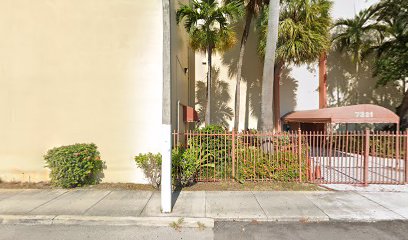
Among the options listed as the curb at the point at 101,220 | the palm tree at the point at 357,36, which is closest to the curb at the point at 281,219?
the curb at the point at 101,220

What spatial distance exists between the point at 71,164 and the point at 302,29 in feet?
35.3

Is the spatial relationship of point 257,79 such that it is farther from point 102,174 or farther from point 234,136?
point 102,174

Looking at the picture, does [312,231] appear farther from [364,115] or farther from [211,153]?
[364,115]

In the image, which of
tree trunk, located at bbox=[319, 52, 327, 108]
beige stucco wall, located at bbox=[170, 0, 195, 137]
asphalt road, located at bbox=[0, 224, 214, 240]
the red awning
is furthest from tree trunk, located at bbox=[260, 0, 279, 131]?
tree trunk, located at bbox=[319, 52, 327, 108]

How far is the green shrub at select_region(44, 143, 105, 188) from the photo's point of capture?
6.50 m

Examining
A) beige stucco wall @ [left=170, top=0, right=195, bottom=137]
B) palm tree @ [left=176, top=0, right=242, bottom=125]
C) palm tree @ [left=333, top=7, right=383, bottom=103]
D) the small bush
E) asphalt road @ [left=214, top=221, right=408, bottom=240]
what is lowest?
asphalt road @ [left=214, top=221, right=408, bottom=240]

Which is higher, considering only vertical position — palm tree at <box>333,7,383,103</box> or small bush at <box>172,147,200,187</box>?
palm tree at <box>333,7,383,103</box>

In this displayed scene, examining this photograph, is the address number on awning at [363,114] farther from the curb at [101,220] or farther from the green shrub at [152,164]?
the curb at [101,220]

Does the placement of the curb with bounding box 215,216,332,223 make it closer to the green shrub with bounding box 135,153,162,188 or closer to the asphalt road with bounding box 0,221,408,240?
the asphalt road with bounding box 0,221,408,240

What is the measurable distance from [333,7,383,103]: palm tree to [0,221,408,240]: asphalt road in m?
13.5

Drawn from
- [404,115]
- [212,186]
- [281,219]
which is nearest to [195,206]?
[212,186]

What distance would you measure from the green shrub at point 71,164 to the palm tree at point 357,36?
15813 mm

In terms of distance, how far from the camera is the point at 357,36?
14.9m

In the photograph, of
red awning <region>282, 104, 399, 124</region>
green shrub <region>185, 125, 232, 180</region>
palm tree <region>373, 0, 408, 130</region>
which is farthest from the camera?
palm tree <region>373, 0, 408, 130</region>
